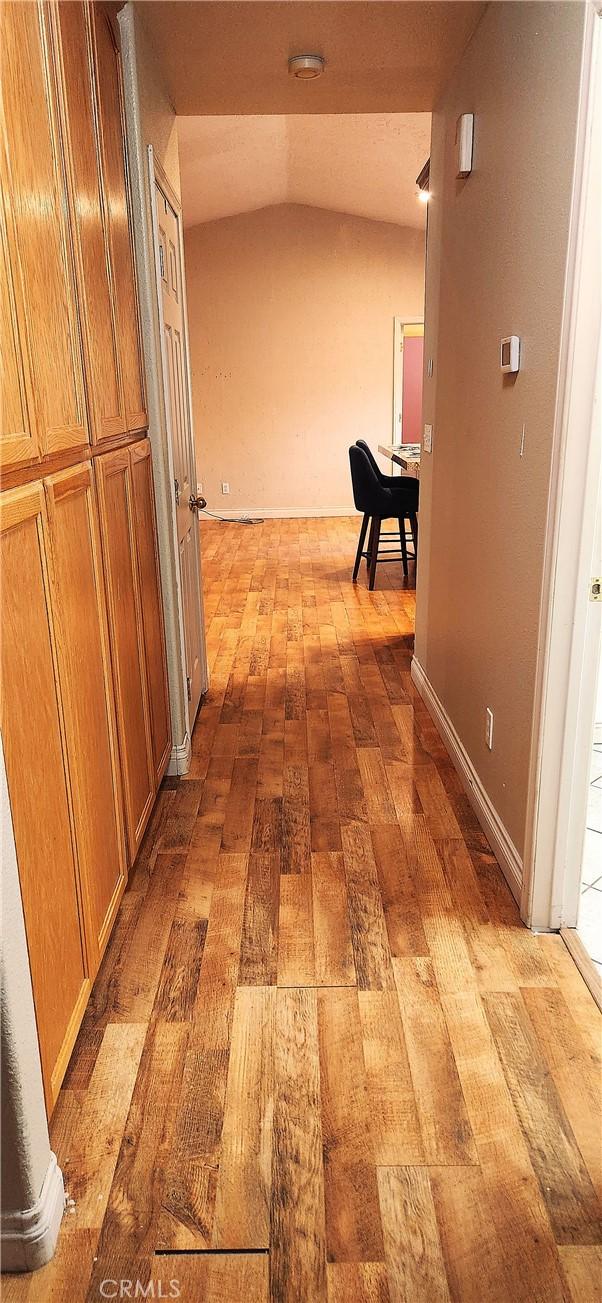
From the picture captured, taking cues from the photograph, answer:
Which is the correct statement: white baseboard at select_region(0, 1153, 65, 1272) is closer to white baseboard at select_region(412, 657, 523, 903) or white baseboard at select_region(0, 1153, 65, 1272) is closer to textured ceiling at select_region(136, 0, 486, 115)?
white baseboard at select_region(412, 657, 523, 903)

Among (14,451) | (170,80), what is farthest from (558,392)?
(170,80)

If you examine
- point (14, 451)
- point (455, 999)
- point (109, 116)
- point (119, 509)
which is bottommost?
point (455, 999)

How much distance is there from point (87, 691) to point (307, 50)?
7.58 feet

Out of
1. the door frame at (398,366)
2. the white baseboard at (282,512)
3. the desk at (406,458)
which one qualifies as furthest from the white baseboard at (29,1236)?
the door frame at (398,366)

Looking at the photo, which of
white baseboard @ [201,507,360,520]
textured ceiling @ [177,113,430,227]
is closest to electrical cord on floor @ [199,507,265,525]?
white baseboard @ [201,507,360,520]

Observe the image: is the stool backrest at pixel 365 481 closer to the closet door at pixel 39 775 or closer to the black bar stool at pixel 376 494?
the black bar stool at pixel 376 494

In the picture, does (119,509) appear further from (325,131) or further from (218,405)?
(218,405)

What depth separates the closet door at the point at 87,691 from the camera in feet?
5.43

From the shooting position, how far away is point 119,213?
7.80ft

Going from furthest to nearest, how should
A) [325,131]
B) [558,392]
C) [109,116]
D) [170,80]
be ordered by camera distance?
[325,131] < [170,80] < [109,116] < [558,392]

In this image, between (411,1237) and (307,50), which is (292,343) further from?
(411,1237)

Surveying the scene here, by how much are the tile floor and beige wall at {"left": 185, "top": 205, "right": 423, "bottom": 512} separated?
7.07 metres

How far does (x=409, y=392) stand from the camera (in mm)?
12883

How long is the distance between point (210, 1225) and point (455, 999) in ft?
2.41
